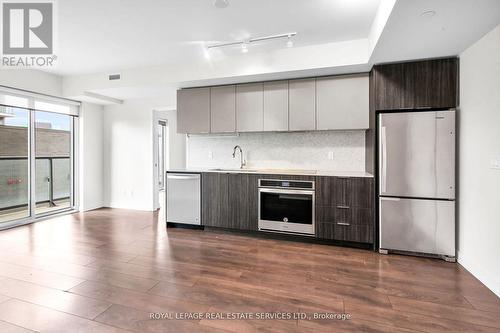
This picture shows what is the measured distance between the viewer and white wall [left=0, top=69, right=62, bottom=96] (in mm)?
4145

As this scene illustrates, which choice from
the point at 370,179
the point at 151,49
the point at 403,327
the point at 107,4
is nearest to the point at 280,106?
the point at 370,179

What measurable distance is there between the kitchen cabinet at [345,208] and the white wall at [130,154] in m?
3.66

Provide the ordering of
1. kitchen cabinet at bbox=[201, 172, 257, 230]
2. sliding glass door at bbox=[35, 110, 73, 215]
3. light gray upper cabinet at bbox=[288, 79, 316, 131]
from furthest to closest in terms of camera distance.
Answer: sliding glass door at bbox=[35, 110, 73, 215]
kitchen cabinet at bbox=[201, 172, 257, 230]
light gray upper cabinet at bbox=[288, 79, 316, 131]

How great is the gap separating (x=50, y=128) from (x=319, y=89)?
16.5 ft

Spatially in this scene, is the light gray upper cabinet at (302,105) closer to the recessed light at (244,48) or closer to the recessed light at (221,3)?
the recessed light at (244,48)

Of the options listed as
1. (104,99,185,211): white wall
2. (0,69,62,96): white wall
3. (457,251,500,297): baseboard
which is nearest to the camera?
(457,251,500,297): baseboard

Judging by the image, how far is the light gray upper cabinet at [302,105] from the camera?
379 centimetres

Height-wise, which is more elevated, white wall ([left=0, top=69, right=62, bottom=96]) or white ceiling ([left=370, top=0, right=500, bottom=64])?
white wall ([left=0, top=69, right=62, bottom=96])

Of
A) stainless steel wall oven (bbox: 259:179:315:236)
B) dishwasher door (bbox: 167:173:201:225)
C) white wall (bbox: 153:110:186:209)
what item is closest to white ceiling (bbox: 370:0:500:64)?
stainless steel wall oven (bbox: 259:179:315:236)

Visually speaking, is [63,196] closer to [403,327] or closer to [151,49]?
[151,49]

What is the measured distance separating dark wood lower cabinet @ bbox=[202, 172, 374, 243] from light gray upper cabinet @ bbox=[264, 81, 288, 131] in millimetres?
796

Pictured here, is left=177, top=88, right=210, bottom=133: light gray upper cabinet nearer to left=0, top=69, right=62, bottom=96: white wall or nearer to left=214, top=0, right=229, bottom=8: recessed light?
left=214, top=0, right=229, bottom=8: recessed light

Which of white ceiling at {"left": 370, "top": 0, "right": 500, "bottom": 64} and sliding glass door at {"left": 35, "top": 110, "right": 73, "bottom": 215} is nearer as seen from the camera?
white ceiling at {"left": 370, "top": 0, "right": 500, "bottom": 64}
